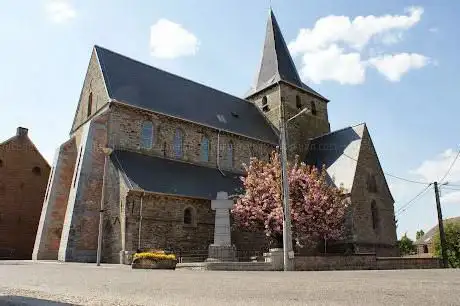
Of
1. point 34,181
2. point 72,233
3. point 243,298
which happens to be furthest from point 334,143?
point 243,298

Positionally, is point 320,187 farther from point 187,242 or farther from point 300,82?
point 300,82

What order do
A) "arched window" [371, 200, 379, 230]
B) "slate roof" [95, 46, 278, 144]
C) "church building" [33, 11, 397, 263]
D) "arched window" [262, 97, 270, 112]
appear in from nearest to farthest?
1. "church building" [33, 11, 397, 263]
2. "slate roof" [95, 46, 278, 144]
3. "arched window" [371, 200, 379, 230]
4. "arched window" [262, 97, 270, 112]

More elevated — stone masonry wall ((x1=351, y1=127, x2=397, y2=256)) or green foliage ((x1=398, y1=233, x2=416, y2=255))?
stone masonry wall ((x1=351, y1=127, x2=397, y2=256))

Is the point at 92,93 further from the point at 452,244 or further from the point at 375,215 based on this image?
the point at 452,244

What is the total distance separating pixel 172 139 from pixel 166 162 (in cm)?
186

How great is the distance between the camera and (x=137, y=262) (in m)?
14.6

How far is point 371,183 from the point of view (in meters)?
28.3

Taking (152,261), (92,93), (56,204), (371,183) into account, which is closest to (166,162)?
(56,204)

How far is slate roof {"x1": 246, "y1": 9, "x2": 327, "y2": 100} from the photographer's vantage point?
35.4 metres

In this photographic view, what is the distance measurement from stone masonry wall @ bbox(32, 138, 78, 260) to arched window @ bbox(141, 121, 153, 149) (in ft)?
14.7

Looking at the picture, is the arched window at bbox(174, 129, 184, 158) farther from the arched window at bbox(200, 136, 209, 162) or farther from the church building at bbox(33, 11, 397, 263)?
the arched window at bbox(200, 136, 209, 162)

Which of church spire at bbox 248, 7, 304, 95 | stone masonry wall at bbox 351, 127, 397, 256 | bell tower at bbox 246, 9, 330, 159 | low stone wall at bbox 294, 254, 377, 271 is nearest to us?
low stone wall at bbox 294, 254, 377, 271

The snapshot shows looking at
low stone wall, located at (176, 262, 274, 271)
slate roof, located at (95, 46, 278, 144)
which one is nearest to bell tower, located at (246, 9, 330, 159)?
slate roof, located at (95, 46, 278, 144)

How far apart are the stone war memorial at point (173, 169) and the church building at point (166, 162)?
68mm
